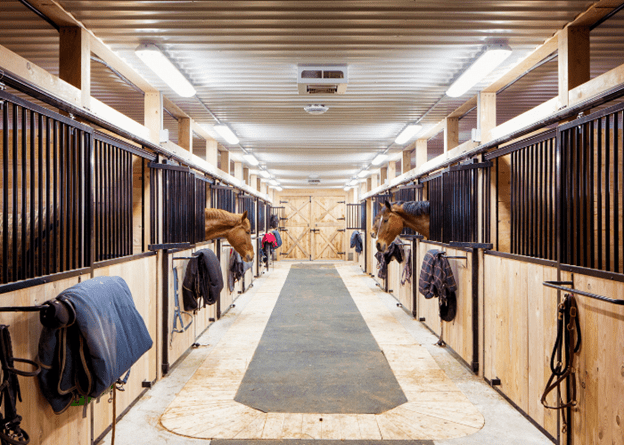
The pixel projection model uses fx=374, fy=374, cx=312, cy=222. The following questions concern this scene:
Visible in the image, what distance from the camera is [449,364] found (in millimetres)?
3699

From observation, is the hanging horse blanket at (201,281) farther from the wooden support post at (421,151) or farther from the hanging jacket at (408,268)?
the wooden support post at (421,151)

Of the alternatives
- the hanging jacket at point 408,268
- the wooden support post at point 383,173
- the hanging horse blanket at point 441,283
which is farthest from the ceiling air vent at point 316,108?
the wooden support post at point 383,173

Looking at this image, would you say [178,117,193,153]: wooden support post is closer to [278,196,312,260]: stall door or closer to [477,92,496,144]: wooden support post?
[477,92,496,144]: wooden support post

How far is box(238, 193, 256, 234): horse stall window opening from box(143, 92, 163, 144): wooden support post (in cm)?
328

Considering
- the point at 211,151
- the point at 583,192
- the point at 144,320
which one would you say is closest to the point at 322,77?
the point at 583,192

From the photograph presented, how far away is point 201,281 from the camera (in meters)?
3.93

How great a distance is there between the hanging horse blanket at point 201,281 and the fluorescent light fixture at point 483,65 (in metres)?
2.93

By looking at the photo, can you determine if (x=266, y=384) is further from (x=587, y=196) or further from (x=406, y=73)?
(x=406, y=73)

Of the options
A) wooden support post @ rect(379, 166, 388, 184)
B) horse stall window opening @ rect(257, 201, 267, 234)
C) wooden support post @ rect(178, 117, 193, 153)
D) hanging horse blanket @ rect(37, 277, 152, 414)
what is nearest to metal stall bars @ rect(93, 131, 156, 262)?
hanging horse blanket @ rect(37, 277, 152, 414)

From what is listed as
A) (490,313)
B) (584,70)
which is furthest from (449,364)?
(584,70)

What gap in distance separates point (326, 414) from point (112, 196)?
86.3 inches

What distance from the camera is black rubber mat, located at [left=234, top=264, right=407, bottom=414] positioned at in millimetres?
2867

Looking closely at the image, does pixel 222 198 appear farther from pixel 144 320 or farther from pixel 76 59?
pixel 76 59

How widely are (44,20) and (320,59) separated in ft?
6.42
